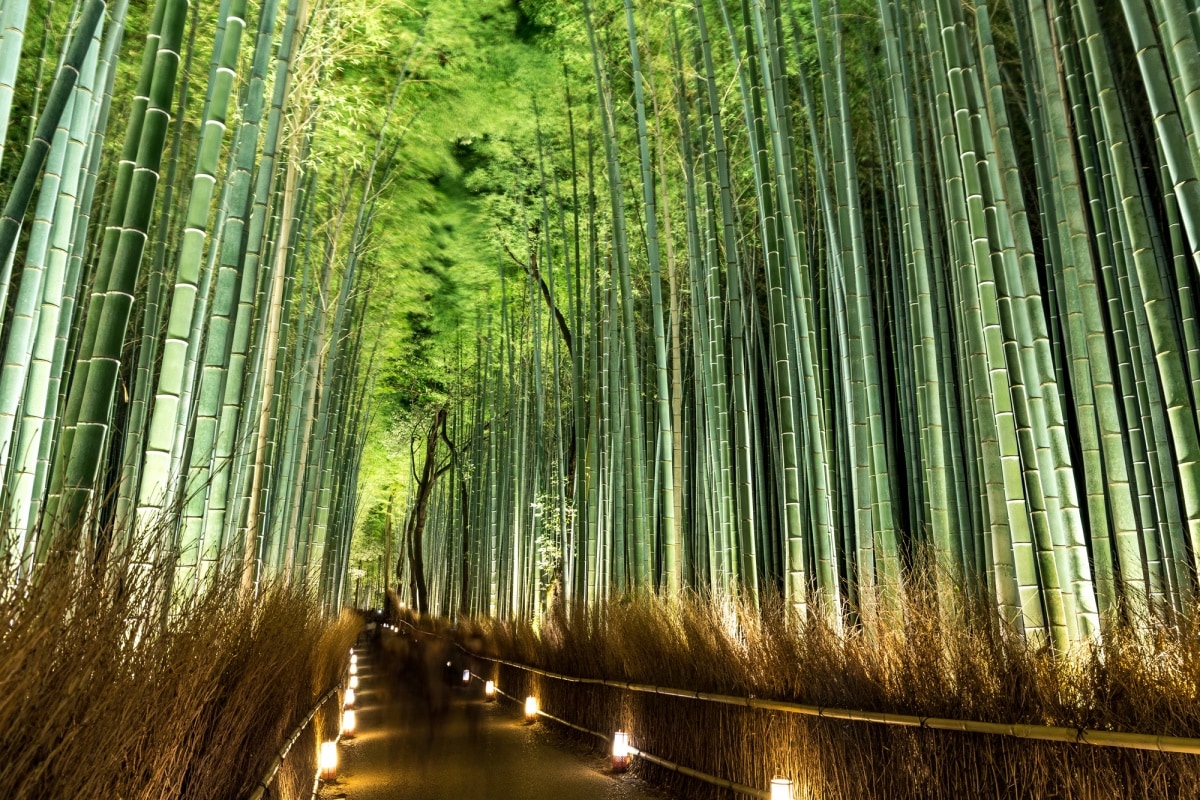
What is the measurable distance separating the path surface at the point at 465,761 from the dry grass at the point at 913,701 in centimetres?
40

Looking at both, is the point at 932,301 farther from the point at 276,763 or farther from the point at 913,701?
the point at 276,763

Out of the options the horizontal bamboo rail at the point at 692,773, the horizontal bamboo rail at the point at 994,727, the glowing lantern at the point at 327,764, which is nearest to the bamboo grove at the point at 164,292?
the glowing lantern at the point at 327,764

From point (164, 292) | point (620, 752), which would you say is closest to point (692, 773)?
point (620, 752)

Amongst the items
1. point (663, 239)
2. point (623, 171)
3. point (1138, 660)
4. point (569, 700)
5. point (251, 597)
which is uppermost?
point (623, 171)

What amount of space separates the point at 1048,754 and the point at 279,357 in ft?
13.6

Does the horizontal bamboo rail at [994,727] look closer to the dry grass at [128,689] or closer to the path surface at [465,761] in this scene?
the path surface at [465,761]

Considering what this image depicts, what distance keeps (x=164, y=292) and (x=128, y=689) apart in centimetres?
440

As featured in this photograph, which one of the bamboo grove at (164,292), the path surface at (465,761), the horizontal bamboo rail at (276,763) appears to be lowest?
the path surface at (465,761)

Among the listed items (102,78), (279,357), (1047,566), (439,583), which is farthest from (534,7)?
(439,583)

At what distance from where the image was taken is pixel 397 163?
732 centimetres

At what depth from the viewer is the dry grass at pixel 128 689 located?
0.93 meters

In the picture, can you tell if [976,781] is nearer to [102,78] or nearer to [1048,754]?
[1048,754]

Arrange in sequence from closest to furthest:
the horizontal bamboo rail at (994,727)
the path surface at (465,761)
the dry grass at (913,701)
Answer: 1. the horizontal bamboo rail at (994,727)
2. the dry grass at (913,701)
3. the path surface at (465,761)

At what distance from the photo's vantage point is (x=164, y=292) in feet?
16.1
